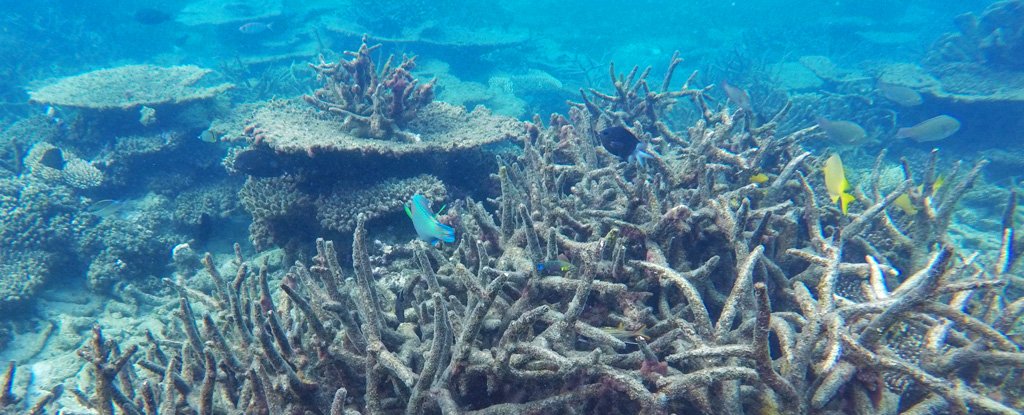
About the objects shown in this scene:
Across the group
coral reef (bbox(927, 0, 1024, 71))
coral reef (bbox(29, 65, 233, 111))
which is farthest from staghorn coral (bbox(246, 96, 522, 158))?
coral reef (bbox(927, 0, 1024, 71))

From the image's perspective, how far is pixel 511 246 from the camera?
304 centimetres

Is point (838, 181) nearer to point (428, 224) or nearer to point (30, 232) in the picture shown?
point (428, 224)

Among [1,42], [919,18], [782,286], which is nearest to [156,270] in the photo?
[782,286]

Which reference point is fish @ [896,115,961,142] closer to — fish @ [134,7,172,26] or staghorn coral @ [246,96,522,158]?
staghorn coral @ [246,96,522,158]

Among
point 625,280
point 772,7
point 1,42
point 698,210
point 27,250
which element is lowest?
point 625,280

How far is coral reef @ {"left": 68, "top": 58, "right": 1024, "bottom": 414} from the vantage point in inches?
69.9

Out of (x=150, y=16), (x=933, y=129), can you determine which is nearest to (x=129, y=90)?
(x=150, y=16)

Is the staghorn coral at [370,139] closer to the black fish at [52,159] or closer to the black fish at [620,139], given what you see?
the black fish at [620,139]

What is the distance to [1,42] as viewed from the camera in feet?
53.8

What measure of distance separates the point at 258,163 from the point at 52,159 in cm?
474

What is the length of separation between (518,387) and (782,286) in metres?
1.84

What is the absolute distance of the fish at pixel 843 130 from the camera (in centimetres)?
616

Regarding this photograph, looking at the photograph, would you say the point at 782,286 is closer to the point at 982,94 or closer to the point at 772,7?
the point at 982,94

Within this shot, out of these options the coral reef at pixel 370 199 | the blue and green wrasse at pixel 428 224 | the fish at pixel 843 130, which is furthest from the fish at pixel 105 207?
the fish at pixel 843 130
